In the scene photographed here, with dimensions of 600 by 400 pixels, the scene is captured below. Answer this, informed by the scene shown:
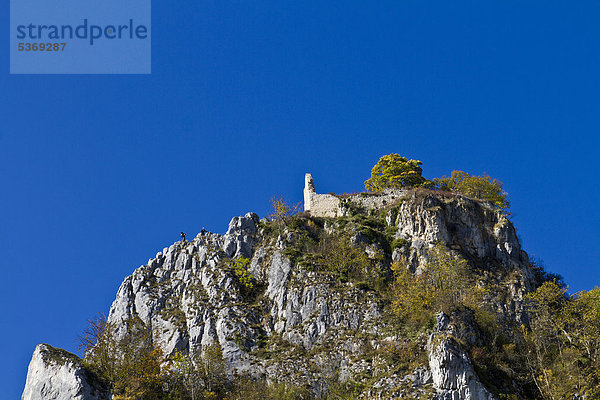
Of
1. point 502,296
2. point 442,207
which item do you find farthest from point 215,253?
point 502,296

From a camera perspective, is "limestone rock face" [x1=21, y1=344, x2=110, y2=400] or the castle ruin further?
the castle ruin

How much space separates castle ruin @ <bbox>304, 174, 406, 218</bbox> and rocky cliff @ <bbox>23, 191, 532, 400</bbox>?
1110 millimetres

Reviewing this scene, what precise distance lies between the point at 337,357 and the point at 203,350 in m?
13.2

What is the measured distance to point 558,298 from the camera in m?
72.4

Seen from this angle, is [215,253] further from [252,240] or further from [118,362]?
[118,362]

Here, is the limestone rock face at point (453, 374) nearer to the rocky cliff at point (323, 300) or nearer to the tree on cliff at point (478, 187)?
the rocky cliff at point (323, 300)

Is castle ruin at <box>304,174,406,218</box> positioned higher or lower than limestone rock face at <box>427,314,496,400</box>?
higher

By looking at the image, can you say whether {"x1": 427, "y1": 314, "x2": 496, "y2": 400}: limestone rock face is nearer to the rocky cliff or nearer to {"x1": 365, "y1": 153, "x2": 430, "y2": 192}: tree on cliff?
the rocky cliff

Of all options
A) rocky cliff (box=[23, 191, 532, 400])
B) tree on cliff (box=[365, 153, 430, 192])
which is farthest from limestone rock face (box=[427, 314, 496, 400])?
tree on cliff (box=[365, 153, 430, 192])

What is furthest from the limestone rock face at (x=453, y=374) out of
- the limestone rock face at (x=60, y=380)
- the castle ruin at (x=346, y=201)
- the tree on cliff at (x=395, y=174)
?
the tree on cliff at (x=395, y=174)

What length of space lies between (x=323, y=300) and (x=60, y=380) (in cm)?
2524

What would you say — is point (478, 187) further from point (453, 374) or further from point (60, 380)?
point (60, 380)

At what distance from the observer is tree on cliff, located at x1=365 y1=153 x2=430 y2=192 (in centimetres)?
9238

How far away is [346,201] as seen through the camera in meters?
86.9
